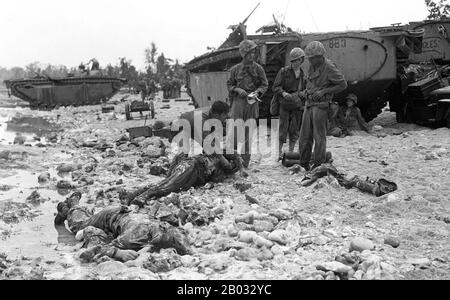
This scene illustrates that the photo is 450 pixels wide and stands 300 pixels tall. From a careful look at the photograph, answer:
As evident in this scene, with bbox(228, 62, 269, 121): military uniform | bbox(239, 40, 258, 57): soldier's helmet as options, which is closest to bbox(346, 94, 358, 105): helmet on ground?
bbox(228, 62, 269, 121): military uniform

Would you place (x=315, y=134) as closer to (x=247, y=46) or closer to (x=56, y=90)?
(x=247, y=46)

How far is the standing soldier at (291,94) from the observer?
24.4 feet

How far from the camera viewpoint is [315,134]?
6.61m

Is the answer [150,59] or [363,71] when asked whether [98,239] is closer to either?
[363,71]

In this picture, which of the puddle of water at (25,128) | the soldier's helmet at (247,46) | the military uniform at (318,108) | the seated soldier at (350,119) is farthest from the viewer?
the puddle of water at (25,128)

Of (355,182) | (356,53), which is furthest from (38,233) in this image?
(356,53)

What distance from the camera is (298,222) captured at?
4.70 metres

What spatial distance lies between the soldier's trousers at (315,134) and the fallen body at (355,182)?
1.25 ft

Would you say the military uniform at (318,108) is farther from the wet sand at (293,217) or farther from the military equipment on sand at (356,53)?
the military equipment on sand at (356,53)

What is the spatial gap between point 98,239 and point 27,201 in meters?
2.73

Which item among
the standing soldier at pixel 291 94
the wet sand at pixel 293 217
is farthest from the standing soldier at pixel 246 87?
the wet sand at pixel 293 217

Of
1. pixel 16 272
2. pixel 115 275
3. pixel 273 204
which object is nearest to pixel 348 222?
pixel 273 204

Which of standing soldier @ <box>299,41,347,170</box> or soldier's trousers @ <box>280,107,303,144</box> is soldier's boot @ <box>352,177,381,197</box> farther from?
soldier's trousers @ <box>280,107,303,144</box>

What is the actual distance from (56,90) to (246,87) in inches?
768
